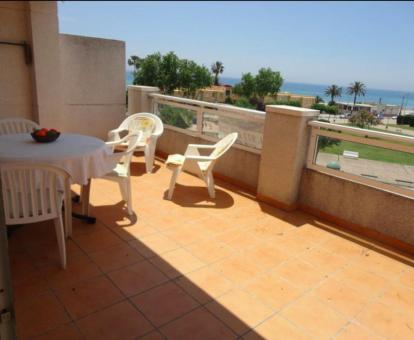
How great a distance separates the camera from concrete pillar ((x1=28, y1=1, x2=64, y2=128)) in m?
4.43

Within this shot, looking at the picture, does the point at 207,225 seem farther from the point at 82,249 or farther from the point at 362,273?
the point at 362,273

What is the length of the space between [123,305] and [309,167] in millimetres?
2677

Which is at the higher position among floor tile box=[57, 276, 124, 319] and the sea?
the sea

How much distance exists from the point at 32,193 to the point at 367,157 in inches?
125

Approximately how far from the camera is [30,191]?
8.05 feet

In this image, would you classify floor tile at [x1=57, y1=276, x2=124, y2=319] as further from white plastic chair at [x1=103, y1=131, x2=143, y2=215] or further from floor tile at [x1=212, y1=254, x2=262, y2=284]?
white plastic chair at [x1=103, y1=131, x2=143, y2=215]

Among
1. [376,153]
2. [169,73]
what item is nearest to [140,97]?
[376,153]

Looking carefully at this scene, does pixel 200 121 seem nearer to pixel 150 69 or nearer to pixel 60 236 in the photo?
pixel 60 236

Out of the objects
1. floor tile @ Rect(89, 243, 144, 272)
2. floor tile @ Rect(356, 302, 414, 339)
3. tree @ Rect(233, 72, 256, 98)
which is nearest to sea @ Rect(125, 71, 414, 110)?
floor tile @ Rect(89, 243, 144, 272)

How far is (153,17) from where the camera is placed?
0.78 meters

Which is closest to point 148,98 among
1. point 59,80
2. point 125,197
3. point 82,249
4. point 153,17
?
point 59,80

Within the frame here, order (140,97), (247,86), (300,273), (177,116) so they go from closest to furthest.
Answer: (300,273) < (177,116) < (140,97) < (247,86)

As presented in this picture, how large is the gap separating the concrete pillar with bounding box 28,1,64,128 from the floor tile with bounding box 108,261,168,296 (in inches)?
120

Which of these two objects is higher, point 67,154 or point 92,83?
point 92,83
